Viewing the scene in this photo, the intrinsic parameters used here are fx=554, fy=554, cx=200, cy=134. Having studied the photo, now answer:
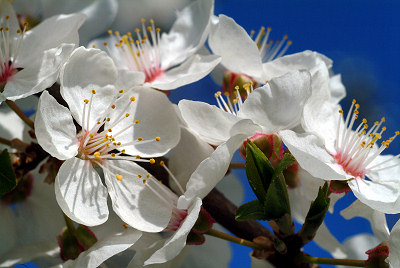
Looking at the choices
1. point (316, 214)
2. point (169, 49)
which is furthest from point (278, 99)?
point (169, 49)

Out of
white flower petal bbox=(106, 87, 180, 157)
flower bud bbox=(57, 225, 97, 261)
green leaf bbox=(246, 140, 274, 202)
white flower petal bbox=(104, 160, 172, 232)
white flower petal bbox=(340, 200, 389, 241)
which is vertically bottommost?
flower bud bbox=(57, 225, 97, 261)

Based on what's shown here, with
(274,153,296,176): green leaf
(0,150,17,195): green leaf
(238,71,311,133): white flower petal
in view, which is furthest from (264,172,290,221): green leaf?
(0,150,17,195): green leaf

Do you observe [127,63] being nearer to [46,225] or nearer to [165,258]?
[46,225]

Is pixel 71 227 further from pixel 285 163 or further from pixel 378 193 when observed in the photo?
pixel 378 193

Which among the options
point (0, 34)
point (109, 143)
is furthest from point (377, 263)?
point (0, 34)

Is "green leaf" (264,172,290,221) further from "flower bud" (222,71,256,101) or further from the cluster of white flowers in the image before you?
"flower bud" (222,71,256,101)

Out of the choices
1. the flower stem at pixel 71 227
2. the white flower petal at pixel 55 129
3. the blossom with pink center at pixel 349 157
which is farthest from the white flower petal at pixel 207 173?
the flower stem at pixel 71 227

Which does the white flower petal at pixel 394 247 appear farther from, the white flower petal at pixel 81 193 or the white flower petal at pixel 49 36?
the white flower petal at pixel 49 36
